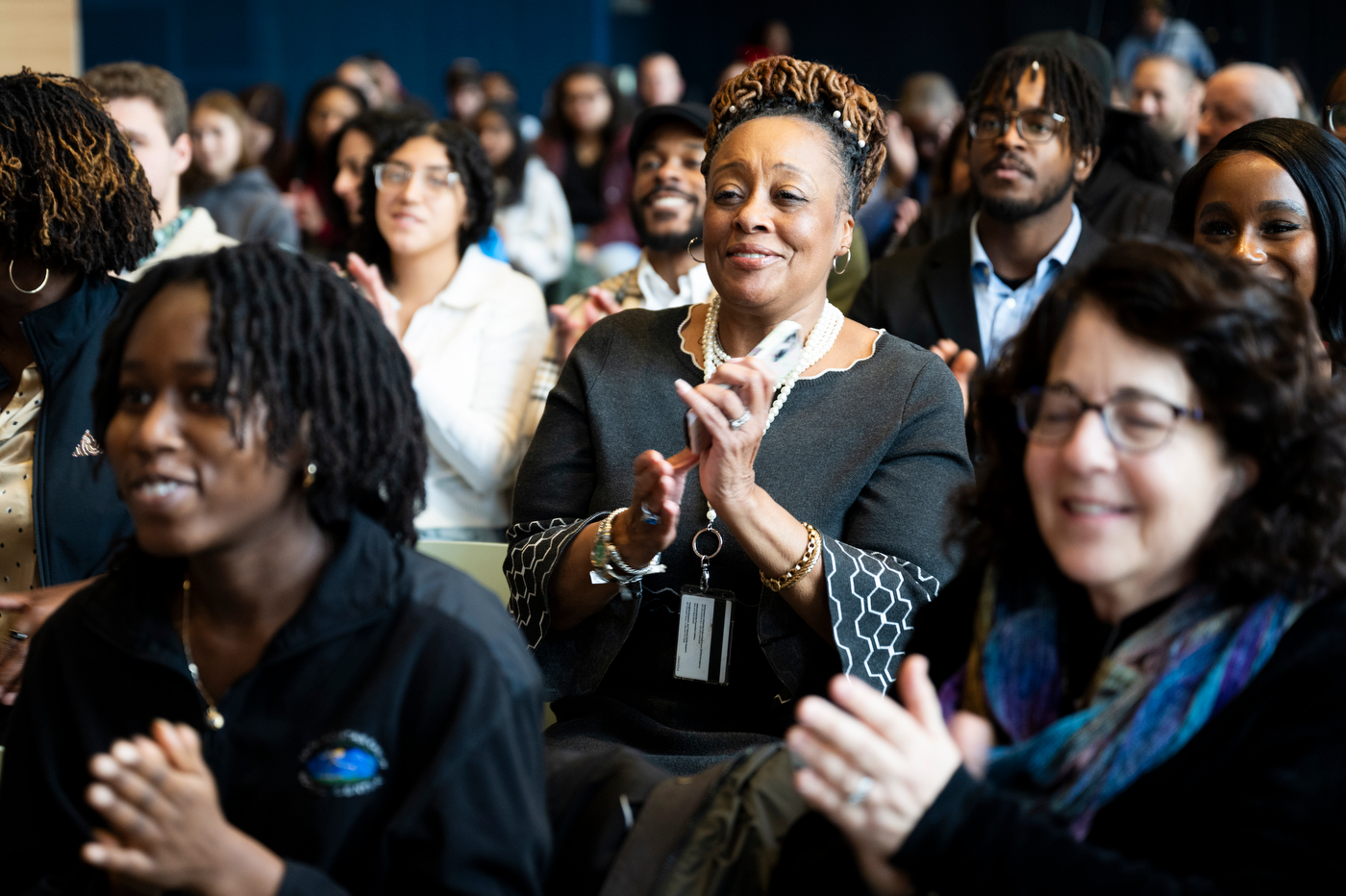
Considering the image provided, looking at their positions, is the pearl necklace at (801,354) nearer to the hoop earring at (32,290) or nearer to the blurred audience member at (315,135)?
the hoop earring at (32,290)

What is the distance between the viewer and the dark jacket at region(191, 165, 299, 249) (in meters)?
→ 4.57

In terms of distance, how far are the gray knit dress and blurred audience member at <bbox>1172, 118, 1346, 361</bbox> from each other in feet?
1.93

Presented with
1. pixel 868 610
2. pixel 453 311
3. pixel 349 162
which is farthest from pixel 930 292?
pixel 349 162

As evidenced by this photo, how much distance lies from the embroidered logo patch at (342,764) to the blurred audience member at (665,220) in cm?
217

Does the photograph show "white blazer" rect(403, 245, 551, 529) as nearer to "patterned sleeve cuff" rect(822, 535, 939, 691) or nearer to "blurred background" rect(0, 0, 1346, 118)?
"patterned sleeve cuff" rect(822, 535, 939, 691)

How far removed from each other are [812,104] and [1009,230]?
1315 mm

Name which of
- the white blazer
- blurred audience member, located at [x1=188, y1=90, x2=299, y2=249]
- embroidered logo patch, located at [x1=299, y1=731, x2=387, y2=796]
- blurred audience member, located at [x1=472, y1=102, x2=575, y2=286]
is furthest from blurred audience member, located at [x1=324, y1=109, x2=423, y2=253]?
embroidered logo patch, located at [x1=299, y1=731, x2=387, y2=796]

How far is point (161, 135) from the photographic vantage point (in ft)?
11.0

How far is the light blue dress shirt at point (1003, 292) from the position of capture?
10.7ft

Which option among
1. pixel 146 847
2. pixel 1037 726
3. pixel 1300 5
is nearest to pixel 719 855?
pixel 1037 726

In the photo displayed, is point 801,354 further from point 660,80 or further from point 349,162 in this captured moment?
point 660,80

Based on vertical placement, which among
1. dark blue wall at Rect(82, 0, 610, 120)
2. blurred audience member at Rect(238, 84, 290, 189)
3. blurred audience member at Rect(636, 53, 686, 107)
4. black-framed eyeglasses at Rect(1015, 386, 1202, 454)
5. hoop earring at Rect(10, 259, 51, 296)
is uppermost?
dark blue wall at Rect(82, 0, 610, 120)

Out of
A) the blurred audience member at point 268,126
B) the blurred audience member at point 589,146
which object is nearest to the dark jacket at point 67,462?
the blurred audience member at point 589,146

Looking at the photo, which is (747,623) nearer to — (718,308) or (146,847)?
(718,308)
